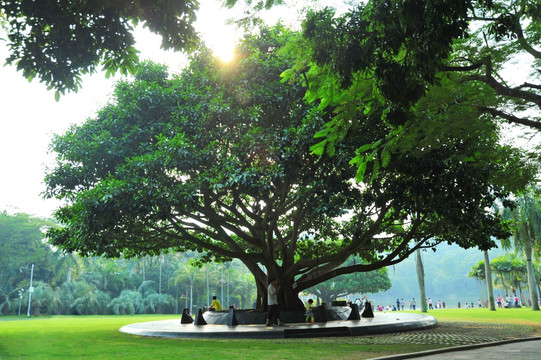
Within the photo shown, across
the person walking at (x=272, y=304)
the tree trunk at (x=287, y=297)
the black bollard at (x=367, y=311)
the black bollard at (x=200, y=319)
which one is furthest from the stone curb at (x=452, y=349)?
the black bollard at (x=200, y=319)

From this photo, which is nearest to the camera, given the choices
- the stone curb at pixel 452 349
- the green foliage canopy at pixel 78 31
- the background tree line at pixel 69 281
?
the green foliage canopy at pixel 78 31

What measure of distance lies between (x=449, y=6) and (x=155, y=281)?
7154 cm

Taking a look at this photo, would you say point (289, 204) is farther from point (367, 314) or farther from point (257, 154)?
point (367, 314)

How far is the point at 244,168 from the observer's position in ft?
46.7

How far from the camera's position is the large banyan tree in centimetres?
1189

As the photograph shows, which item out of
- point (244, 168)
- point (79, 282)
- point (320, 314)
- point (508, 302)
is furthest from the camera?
point (79, 282)

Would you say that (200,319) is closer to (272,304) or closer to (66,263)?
(272,304)

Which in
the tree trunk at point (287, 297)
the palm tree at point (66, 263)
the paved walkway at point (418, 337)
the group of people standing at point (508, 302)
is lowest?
the group of people standing at point (508, 302)

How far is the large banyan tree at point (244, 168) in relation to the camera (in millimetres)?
11891

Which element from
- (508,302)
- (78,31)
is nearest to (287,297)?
(78,31)

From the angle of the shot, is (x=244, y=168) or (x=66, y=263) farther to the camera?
(x=66, y=263)

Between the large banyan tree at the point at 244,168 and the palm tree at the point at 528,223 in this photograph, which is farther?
the palm tree at the point at 528,223

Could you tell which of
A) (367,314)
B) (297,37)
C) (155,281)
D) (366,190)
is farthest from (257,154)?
(155,281)

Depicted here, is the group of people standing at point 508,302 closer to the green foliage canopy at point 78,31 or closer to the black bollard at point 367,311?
the black bollard at point 367,311
